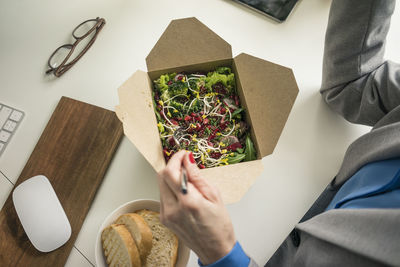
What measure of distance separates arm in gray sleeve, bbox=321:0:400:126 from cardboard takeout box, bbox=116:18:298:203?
0.59 feet

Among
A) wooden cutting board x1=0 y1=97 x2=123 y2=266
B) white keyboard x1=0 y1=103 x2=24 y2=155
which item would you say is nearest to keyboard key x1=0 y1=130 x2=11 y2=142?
white keyboard x1=0 y1=103 x2=24 y2=155

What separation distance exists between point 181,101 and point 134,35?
348mm

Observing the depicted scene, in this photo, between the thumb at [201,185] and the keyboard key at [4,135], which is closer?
the thumb at [201,185]

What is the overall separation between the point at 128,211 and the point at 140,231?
0.08m

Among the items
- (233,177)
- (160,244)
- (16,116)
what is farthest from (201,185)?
(16,116)

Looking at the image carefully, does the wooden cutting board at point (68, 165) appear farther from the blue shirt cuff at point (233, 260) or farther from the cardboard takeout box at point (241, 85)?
the blue shirt cuff at point (233, 260)

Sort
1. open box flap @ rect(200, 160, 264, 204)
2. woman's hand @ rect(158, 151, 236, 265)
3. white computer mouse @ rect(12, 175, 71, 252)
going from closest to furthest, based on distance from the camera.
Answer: woman's hand @ rect(158, 151, 236, 265) < open box flap @ rect(200, 160, 264, 204) < white computer mouse @ rect(12, 175, 71, 252)

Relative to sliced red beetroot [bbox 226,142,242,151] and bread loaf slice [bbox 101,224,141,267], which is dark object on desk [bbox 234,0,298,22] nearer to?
sliced red beetroot [bbox 226,142,242,151]

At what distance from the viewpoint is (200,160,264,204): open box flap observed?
61cm

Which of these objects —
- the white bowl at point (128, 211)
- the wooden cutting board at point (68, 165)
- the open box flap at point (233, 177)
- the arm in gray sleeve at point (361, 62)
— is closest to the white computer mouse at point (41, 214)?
the wooden cutting board at point (68, 165)

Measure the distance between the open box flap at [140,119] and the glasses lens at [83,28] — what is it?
459mm

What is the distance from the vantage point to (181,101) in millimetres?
861

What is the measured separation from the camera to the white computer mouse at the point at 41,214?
73cm

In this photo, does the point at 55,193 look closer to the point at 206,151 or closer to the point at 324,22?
the point at 206,151
